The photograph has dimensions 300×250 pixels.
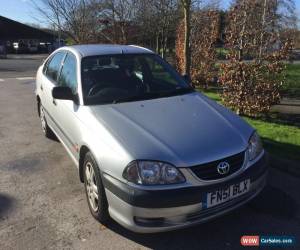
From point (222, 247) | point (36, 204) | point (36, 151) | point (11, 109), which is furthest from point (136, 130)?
point (11, 109)

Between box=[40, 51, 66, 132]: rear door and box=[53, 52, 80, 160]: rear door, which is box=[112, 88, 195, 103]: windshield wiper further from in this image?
box=[40, 51, 66, 132]: rear door

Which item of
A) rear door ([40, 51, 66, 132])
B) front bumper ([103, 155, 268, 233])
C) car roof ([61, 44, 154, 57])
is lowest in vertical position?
front bumper ([103, 155, 268, 233])

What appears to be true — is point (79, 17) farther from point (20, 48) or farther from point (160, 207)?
point (20, 48)

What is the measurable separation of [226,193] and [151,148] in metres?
0.74

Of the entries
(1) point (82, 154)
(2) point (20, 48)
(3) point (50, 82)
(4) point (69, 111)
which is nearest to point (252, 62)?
(3) point (50, 82)

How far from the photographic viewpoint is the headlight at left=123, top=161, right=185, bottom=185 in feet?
10.1

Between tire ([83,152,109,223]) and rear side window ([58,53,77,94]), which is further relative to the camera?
rear side window ([58,53,77,94])

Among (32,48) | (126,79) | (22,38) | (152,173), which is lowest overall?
(32,48)

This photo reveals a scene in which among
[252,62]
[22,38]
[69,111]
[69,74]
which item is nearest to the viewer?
[69,111]

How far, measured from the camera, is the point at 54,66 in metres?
5.86

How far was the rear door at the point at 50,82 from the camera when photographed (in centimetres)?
552

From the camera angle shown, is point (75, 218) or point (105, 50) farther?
point (105, 50)

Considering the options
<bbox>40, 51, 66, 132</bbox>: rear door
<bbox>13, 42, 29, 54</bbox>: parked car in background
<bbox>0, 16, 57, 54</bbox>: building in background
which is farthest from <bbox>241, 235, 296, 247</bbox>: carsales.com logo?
<bbox>13, 42, 29, 54</bbox>: parked car in background

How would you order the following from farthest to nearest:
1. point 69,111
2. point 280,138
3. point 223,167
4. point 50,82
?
point 280,138
point 50,82
point 69,111
point 223,167
